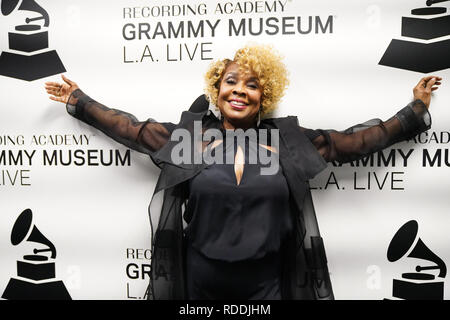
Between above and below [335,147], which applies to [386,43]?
above

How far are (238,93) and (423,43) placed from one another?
2.69 ft

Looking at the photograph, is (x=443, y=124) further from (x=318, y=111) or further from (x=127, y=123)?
(x=127, y=123)

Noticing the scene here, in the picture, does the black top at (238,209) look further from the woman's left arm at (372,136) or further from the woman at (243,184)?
the woman's left arm at (372,136)

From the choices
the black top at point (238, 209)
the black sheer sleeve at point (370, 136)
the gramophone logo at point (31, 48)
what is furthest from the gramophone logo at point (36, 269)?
the black sheer sleeve at point (370, 136)

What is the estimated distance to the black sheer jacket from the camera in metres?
1.10

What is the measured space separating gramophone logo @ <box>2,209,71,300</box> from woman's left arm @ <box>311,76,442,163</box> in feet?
4.49

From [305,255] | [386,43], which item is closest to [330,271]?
[305,255]

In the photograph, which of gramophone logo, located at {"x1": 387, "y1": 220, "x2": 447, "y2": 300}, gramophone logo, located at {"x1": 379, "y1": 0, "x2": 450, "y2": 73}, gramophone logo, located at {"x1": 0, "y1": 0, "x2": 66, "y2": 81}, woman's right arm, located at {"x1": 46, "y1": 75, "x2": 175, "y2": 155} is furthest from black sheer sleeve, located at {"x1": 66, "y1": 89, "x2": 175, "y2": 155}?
gramophone logo, located at {"x1": 387, "y1": 220, "x2": 447, "y2": 300}

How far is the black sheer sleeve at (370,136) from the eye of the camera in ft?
3.68

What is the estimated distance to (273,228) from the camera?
41.0 inches

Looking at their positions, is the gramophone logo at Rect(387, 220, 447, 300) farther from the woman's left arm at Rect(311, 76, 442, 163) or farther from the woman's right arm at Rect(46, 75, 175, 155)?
the woman's right arm at Rect(46, 75, 175, 155)

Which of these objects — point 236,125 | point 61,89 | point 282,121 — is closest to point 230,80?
point 236,125

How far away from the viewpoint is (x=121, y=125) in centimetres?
120

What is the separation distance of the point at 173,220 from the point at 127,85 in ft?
2.13
